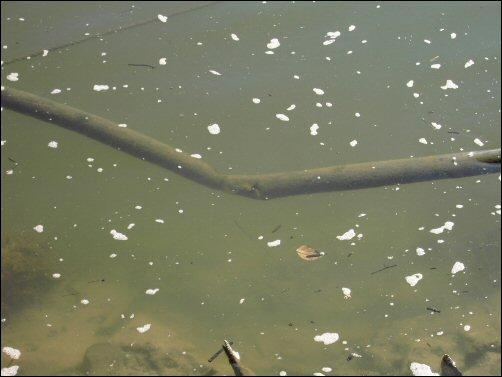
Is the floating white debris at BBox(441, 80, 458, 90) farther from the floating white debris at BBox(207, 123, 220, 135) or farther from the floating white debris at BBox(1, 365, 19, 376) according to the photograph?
the floating white debris at BBox(1, 365, 19, 376)

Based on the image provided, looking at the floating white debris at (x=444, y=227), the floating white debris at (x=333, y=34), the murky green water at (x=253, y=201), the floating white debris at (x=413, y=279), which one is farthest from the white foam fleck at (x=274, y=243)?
the floating white debris at (x=333, y=34)

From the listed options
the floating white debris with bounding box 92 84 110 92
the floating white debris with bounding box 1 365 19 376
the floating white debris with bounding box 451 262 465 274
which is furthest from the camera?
the floating white debris with bounding box 92 84 110 92

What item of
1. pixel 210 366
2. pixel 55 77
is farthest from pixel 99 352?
pixel 55 77

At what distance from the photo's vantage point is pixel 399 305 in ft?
11.9

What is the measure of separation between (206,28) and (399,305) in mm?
3257

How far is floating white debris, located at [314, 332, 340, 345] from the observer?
3.43 metres

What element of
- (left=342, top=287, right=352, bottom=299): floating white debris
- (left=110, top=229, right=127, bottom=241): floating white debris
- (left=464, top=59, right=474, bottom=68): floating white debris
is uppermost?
(left=464, top=59, right=474, bottom=68): floating white debris

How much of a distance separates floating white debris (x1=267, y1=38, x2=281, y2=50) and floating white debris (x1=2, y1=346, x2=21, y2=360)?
11.1 ft

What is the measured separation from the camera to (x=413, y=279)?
370 centimetres

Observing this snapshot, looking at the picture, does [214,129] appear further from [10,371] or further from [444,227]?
[10,371]

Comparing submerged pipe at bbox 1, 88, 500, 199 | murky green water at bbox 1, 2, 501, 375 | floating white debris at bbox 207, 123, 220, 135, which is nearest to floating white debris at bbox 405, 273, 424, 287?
murky green water at bbox 1, 2, 501, 375

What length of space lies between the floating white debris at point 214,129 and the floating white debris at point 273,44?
44.5 inches

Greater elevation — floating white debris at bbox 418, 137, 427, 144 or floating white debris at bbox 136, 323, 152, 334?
floating white debris at bbox 418, 137, 427, 144

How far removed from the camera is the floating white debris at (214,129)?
4496mm
